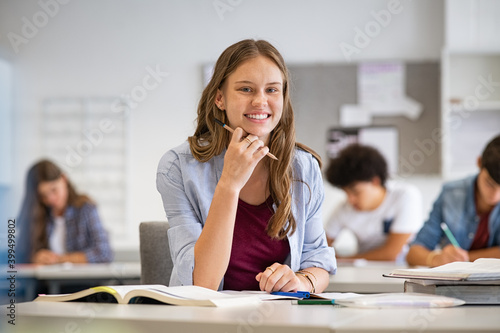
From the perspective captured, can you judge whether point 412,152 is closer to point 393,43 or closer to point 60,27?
point 393,43

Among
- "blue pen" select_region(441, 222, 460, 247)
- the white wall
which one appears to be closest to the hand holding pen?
"blue pen" select_region(441, 222, 460, 247)

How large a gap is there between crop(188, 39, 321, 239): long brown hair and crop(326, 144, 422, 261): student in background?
79.4 inches

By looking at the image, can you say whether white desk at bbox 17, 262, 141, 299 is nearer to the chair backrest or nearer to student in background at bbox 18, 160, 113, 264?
student in background at bbox 18, 160, 113, 264

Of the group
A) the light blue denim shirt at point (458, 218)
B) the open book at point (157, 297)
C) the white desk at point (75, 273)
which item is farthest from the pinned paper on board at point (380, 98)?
the open book at point (157, 297)

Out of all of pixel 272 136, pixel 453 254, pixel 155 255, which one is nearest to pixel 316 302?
pixel 272 136

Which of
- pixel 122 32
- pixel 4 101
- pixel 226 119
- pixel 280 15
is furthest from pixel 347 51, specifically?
pixel 226 119

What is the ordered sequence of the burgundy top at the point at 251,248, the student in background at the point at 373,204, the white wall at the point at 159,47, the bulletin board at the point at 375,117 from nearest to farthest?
the burgundy top at the point at 251,248 < the student in background at the point at 373,204 < the bulletin board at the point at 375,117 < the white wall at the point at 159,47

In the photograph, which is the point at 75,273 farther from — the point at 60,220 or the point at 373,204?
the point at 373,204

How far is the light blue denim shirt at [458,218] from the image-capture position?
2650 mm

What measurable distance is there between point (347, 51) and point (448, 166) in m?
1.11

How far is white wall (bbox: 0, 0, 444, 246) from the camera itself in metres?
4.67

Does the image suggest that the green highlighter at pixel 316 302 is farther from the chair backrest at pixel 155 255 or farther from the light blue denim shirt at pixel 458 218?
the light blue denim shirt at pixel 458 218

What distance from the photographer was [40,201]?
369 centimetres

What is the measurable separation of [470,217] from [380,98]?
6.53 ft
